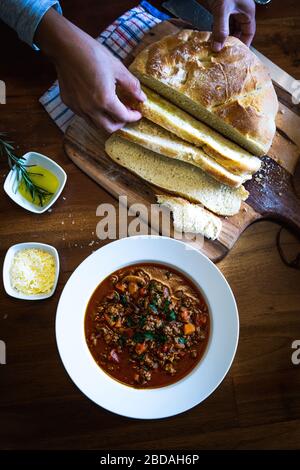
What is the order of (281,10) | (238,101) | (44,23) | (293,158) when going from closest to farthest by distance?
1. (44,23)
2. (238,101)
3. (293,158)
4. (281,10)

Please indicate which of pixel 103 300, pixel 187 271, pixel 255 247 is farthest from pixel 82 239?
pixel 255 247

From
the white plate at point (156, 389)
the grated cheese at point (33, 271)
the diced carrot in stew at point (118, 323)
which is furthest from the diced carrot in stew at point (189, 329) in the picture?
the grated cheese at point (33, 271)

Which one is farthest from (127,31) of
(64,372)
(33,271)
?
(64,372)

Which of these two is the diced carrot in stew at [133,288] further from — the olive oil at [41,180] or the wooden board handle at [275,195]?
the wooden board handle at [275,195]

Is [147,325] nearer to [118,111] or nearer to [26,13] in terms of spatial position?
[118,111]

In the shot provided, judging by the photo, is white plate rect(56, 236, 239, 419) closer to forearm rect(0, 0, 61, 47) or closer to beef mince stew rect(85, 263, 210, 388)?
beef mince stew rect(85, 263, 210, 388)

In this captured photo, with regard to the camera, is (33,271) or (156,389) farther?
(33,271)

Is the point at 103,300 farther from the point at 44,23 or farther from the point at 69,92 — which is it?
the point at 44,23

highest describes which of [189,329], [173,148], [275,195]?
[173,148]
